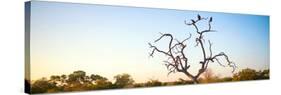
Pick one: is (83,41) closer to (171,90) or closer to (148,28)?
(148,28)

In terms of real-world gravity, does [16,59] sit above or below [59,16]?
below

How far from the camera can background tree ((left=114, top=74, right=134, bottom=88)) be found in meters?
2.69

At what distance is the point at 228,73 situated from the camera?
3.12 metres

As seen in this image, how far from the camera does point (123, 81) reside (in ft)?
8.88

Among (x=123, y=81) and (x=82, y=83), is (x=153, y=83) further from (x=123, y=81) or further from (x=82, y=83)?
(x=82, y=83)

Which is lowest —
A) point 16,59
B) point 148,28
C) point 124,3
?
point 16,59

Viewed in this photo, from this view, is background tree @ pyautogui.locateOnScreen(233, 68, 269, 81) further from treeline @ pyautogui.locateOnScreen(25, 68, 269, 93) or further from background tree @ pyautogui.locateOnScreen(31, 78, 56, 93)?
background tree @ pyautogui.locateOnScreen(31, 78, 56, 93)

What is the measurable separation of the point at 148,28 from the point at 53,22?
0.68 m

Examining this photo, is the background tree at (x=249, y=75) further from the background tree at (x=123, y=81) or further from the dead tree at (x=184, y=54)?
the background tree at (x=123, y=81)

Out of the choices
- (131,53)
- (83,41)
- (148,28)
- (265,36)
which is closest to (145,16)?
(148,28)

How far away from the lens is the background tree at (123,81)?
2688 mm

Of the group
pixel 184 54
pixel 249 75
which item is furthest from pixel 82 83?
pixel 249 75

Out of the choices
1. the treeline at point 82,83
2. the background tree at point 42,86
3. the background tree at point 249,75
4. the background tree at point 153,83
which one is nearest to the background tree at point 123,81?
the treeline at point 82,83

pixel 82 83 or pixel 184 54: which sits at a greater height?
pixel 184 54
